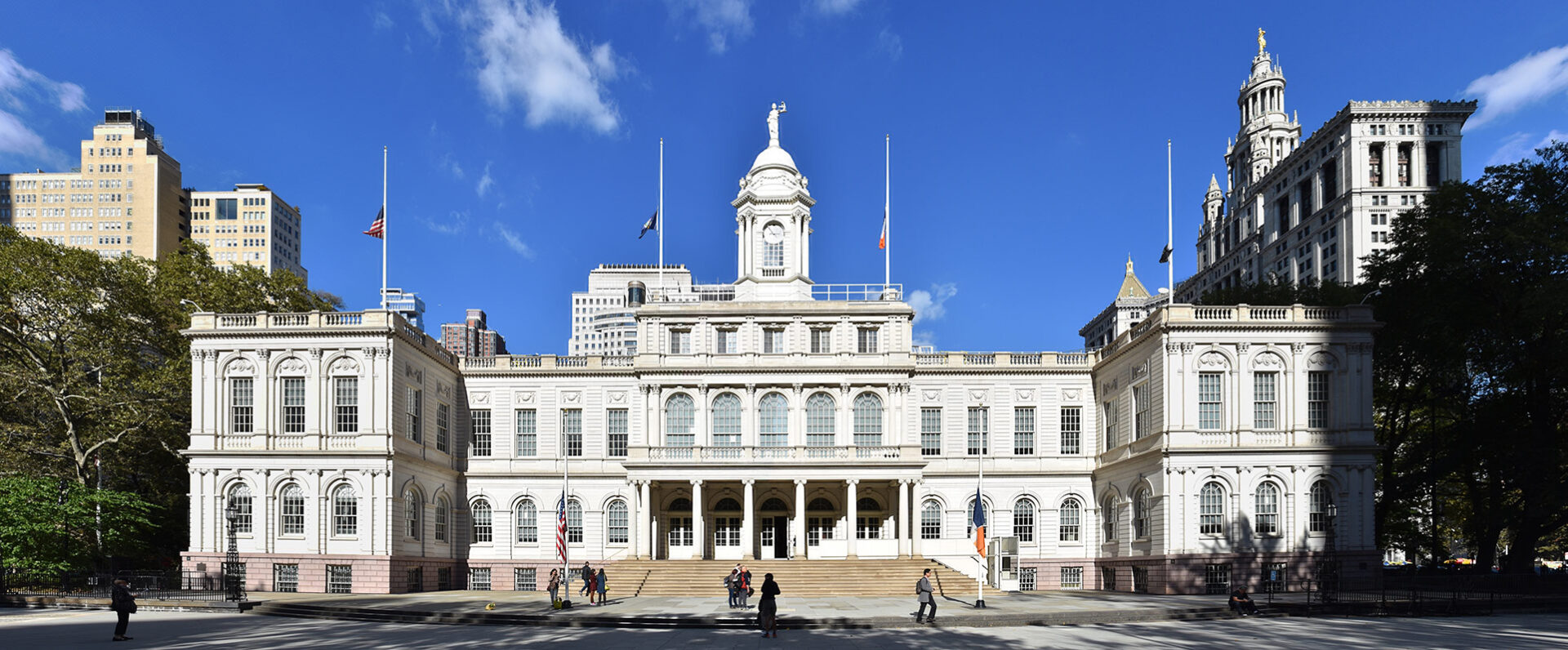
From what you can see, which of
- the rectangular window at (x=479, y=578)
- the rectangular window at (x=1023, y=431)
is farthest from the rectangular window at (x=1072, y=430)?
the rectangular window at (x=479, y=578)

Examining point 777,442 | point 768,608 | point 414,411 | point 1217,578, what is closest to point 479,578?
point 414,411

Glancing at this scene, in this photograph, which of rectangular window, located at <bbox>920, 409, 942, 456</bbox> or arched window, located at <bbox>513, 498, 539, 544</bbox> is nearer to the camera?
arched window, located at <bbox>513, 498, 539, 544</bbox>

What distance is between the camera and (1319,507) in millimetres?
41719

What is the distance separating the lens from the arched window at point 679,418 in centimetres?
4959

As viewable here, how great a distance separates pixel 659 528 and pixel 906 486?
11.5 metres

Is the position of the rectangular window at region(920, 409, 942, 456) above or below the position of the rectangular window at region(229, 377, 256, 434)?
below

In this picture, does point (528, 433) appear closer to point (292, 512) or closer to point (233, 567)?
point (292, 512)

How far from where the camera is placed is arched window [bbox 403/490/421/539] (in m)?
43.3

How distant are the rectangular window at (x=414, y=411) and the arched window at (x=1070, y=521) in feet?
91.5

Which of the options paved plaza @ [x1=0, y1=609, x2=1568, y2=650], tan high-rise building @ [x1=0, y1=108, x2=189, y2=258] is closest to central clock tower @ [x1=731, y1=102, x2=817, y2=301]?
paved plaza @ [x1=0, y1=609, x2=1568, y2=650]

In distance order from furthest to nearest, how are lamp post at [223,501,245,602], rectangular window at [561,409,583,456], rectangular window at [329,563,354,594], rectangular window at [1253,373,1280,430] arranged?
rectangular window at [561,409,583,456], rectangular window at [1253,373,1280,430], rectangular window at [329,563,354,594], lamp post at [223,501,245,602]

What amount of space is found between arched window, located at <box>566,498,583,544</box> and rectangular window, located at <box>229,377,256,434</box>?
547 inches

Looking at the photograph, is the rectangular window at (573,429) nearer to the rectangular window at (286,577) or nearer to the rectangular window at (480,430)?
the rectangular window at (480,430)

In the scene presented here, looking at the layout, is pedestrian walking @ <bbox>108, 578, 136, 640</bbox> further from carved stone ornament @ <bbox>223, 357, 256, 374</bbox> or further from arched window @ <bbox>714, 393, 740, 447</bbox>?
arched window @ <bbox>714, 393, 740, 447</bbox>
